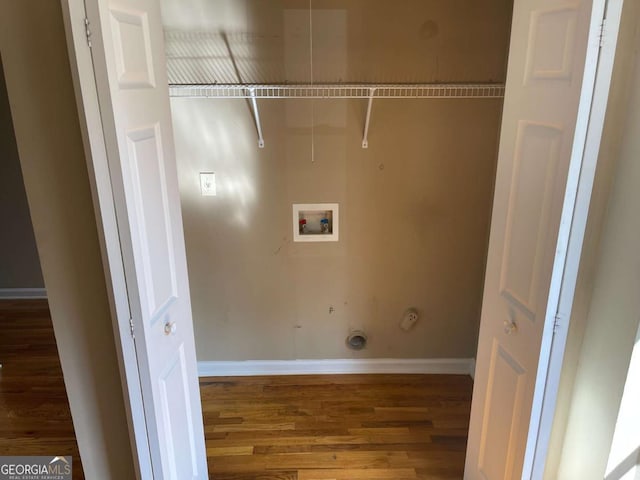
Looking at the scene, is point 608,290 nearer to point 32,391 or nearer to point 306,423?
point 306,423

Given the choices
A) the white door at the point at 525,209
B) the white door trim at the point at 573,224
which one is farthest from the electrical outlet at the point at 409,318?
the white door trim at the point at 573,224

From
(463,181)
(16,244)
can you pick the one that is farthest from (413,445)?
(16,244)

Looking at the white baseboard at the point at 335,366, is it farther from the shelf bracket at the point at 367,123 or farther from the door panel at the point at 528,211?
the door panel at the point at 528,211

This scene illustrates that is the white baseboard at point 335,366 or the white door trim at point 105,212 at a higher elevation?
the white door trim at point 105,212

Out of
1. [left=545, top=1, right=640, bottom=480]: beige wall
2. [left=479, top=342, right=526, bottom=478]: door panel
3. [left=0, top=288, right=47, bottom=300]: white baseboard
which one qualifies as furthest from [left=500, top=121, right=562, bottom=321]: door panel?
[left=0, top=288, right=47, bottom=300]: white baseboard

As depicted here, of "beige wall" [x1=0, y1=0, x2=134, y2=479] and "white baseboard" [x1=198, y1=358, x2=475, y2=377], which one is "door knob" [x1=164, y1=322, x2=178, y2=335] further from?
"white baseboard" [x1=198, y1=358, x2=475, y2=377]

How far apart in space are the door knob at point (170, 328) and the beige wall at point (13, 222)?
310 cm

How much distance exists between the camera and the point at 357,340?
291cm

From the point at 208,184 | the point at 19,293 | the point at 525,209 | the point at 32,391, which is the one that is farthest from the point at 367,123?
the point at 19,293

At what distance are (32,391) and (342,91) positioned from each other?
261cm

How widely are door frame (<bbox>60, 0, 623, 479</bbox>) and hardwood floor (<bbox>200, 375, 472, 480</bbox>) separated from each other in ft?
2.91

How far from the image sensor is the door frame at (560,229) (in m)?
1.12

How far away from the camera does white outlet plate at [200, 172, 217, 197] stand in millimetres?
2594

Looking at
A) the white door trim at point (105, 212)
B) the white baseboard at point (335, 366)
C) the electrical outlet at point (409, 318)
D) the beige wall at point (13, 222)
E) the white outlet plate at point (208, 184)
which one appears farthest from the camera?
the beige wall at point (13, 222)
